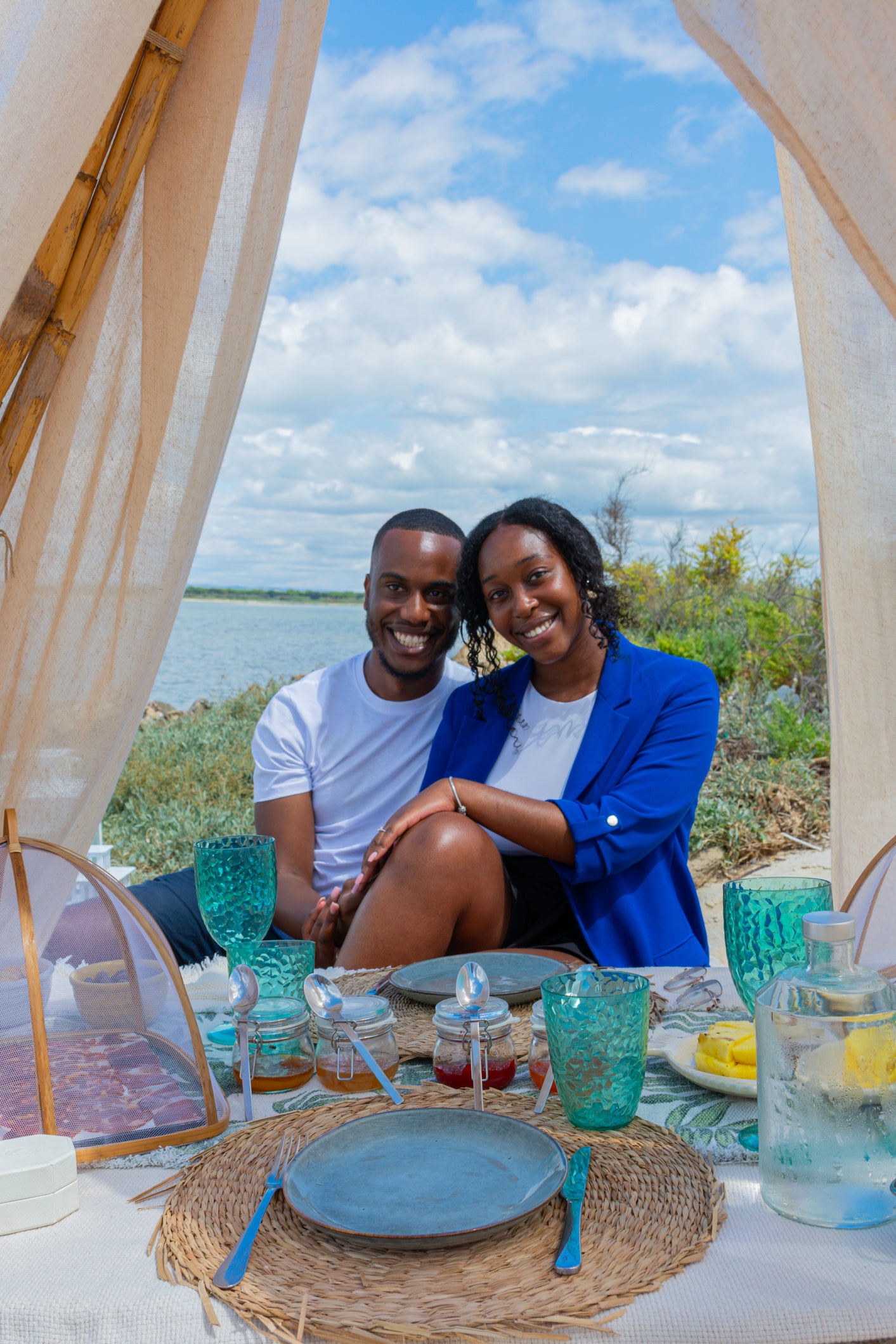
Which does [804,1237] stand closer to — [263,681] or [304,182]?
[304,182]

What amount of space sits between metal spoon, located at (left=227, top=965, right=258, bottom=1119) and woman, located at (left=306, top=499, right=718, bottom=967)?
66 centimetres

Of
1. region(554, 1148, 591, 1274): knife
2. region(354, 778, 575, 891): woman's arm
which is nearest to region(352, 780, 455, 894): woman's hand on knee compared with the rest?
region(354, 778, 575, 891): woman's arm

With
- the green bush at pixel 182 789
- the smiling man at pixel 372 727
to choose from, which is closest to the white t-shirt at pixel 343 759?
the smiling man at pixel 372 727

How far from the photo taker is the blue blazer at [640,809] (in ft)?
7.50

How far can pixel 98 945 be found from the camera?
50.5 inches

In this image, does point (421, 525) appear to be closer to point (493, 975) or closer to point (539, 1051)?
point (493, 975)

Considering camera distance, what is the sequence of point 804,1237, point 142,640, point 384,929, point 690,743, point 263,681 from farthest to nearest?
point 263,681 < point 690,743 < point 384,929 < point 142,640 < point 804,1237

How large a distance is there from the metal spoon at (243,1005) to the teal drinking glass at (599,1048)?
1.21ft

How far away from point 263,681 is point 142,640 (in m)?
10.1

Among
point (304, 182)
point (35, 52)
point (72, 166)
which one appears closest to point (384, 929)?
point (72, 166)

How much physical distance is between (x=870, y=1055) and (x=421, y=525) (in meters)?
2.28

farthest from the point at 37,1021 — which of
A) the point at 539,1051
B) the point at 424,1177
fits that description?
the point at 539,1051

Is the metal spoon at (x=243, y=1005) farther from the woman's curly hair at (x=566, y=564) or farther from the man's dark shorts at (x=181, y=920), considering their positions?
the man's dark shorts at (x=181, y=920)

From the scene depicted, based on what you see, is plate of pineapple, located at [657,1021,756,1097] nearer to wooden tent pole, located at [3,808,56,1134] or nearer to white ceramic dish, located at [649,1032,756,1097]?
white ceramic dish, located at [649,1032,756,1097]
